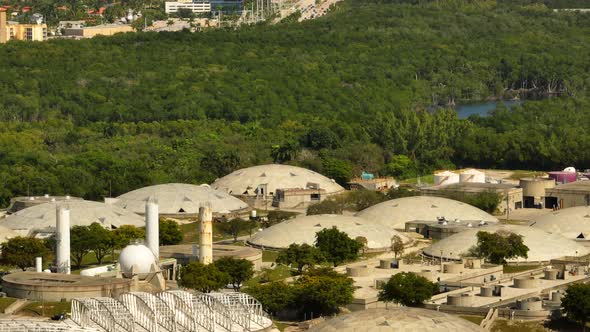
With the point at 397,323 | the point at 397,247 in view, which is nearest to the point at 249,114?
the point at 397,247

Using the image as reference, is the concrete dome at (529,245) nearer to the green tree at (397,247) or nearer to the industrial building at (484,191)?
the green tree at (397,247)

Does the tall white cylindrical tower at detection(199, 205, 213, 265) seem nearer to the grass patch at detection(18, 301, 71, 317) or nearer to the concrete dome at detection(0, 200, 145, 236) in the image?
the grass patch at detection(18, 301, 71, 317)

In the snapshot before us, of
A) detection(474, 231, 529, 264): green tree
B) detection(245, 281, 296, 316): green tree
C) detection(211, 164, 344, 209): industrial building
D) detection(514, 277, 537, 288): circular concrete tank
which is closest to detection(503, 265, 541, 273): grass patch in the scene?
detection(474, 231, 529, 264): green tree

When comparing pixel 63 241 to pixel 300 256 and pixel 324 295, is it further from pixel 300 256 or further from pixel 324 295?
pixel 324 295

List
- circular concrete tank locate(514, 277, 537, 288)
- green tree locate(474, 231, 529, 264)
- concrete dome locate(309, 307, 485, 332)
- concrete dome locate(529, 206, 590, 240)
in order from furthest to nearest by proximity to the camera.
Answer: concrete dome locate(529, 206, 590, 240)
green tree locate(474, 231, 529, 264)
circular concrete tank locate(514, 277, 537, 288)
concrete dome locate(309, 307, 485, 332)

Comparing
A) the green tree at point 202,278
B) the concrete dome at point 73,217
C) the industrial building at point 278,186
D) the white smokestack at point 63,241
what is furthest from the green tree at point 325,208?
the green tree at point 202,278

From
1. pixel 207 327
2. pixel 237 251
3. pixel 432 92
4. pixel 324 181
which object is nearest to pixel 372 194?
pixel 324 181

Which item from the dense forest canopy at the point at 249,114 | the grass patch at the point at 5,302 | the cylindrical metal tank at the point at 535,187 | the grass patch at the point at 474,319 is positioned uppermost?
A: the dense forest canopy at the point at 249,114
